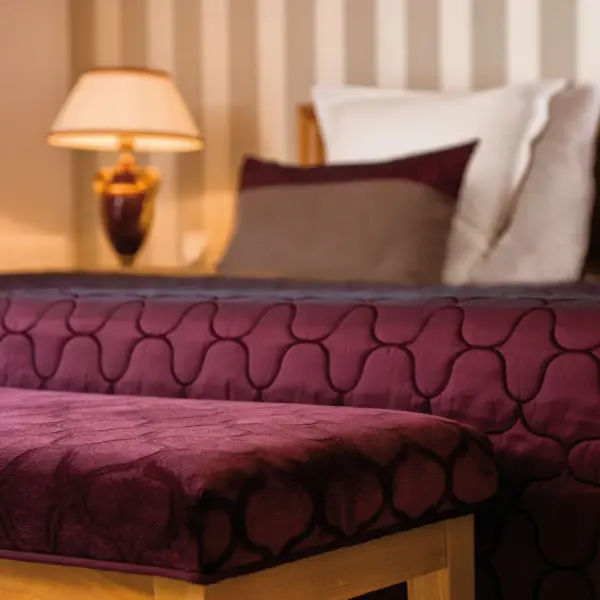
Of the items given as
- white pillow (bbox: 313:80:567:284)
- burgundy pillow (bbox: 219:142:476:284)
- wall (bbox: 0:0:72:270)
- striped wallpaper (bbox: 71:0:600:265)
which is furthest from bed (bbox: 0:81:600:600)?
wall (bbox: 0:0:72:270)

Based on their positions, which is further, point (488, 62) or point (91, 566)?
point (488, 62)

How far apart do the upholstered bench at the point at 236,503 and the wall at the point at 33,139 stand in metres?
2.77

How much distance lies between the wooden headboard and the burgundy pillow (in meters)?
0.70

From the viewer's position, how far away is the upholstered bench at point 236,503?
1.00 meters

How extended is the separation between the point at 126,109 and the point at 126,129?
59 mm

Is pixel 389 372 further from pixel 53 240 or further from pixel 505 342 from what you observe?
pixel 53 240

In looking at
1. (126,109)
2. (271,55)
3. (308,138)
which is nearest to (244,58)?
(271,55)

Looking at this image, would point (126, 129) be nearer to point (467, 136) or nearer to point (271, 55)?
point (271, 55)

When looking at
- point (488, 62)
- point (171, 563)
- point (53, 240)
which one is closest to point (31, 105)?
point (53, 240)

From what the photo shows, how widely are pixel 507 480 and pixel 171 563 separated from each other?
21.2 inches

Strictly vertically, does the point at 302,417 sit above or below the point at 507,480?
above

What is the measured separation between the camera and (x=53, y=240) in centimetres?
414

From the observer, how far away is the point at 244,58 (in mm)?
3953

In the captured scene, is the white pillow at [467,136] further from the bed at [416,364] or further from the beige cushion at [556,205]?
the bed at [416,364]
